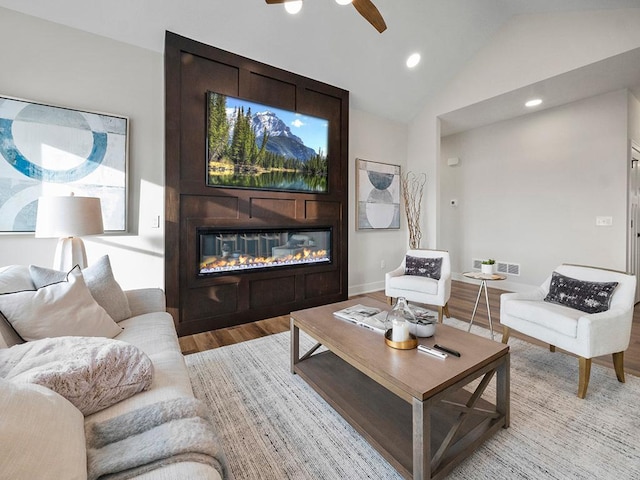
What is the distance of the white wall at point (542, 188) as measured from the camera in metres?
3.59

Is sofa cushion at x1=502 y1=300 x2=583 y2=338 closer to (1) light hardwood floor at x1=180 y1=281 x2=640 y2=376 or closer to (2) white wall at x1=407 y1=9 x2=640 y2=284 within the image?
(1) light hardwood floor at x1=180 y1=281 x2=640 y2=376

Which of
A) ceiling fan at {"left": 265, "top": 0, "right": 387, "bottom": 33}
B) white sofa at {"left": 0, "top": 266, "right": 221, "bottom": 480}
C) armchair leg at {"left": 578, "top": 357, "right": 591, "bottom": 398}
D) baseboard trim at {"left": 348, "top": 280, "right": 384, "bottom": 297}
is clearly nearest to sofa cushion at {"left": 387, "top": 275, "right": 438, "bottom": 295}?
baseboard trim at {"left": 348, "top": 280, "right": 384, "bottom": 297}

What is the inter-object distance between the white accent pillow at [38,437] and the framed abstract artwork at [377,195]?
3.90 meters

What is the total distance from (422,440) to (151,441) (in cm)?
95

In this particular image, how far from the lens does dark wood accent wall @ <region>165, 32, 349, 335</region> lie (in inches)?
110

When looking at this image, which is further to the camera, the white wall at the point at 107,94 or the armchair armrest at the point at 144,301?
the white wall at the point at 107,94

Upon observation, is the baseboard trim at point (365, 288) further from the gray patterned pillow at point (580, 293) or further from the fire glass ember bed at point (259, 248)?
the gray patterned pillow at point (580, 293)

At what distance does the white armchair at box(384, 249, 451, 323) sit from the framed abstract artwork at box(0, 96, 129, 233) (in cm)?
286

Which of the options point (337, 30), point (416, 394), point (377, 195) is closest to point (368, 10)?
point (337, 30)

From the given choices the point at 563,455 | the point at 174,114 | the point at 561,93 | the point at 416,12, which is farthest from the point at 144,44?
the point at 561,93

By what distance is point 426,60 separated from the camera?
380cm

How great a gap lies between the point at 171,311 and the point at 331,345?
189cm

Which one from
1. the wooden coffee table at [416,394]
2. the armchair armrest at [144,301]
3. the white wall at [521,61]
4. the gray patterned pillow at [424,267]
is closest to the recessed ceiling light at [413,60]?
the white wall at [521,61]

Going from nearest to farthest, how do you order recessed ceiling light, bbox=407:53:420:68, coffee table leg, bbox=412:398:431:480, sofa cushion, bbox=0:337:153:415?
sofa cushion, bbox=0:337:153:415 → coffee table leg, bbox=412:398:431:480 → recessed ceiling light, bbox=407:53:420:68
